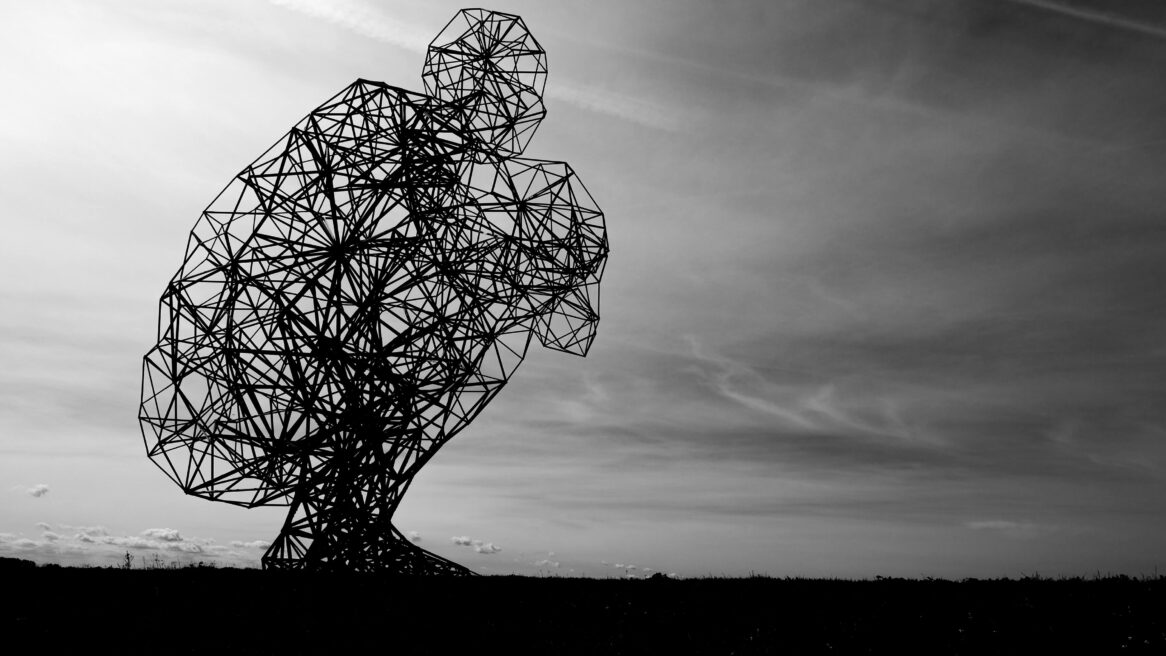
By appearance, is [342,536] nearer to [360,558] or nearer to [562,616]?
[360,558]

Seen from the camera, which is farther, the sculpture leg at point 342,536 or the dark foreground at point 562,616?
the sculpture leg at point 342,536

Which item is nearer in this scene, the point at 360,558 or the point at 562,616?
the point at 562,616

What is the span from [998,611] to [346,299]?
44.5 feet

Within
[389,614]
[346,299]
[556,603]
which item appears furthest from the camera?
[346,299]

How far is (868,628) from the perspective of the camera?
1370cm

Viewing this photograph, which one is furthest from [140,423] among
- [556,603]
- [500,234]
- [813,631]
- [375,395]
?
[813,631]

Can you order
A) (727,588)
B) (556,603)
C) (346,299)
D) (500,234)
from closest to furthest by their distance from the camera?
1. (556,603)
2. (727,588)
3. (346,299)
4. (500,234)

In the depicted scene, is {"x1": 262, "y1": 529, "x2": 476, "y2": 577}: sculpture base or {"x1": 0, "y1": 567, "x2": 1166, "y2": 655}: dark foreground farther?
{"x1": 262, "y1": 529, "x2": 476, "y2": 577}: sculpture base

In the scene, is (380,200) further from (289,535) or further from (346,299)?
(289,535)

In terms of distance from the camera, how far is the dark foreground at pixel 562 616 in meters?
12.8

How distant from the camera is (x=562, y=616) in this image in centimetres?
1489

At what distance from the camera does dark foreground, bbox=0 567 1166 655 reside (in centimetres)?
1276

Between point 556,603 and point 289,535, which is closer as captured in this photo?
point 556,603

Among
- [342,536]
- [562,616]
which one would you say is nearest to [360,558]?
[342,536]
